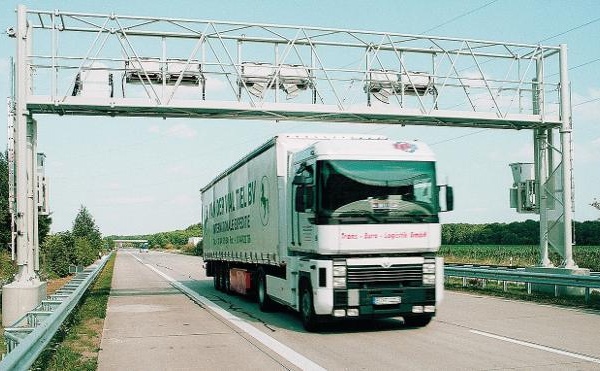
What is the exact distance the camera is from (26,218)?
54.7ft

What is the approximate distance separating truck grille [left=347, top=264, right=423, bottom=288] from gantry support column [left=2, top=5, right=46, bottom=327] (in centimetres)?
799

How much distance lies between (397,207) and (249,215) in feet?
21.4

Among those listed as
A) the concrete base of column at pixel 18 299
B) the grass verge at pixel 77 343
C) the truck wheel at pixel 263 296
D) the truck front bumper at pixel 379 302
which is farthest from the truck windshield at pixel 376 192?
the concrete base of column at pixel 18 299

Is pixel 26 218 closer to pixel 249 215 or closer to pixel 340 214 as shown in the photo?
pixel 249 215

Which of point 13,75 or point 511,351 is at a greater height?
point 13,75

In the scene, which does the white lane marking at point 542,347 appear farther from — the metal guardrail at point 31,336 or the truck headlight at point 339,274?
the metal guardrail at point 31,336

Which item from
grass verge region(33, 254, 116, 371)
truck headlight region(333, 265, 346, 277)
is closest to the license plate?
truck headlight region(333, 265, 346, 277)

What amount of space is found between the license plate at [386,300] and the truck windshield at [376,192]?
130cm

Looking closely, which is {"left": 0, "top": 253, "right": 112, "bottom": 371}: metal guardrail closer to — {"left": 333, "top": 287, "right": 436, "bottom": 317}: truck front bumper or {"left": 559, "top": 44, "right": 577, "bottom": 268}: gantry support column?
{"left": 333, "top": 287, "right": 436, "bottom": 317}: truck front bumper

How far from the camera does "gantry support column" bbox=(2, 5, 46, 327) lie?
617 inches

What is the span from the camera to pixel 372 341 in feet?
36.7

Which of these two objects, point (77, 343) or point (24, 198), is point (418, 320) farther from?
point (24, 198)

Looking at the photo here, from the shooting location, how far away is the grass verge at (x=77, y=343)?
9.52 m

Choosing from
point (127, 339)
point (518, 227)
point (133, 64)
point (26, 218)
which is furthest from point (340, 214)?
point (518, 227)
